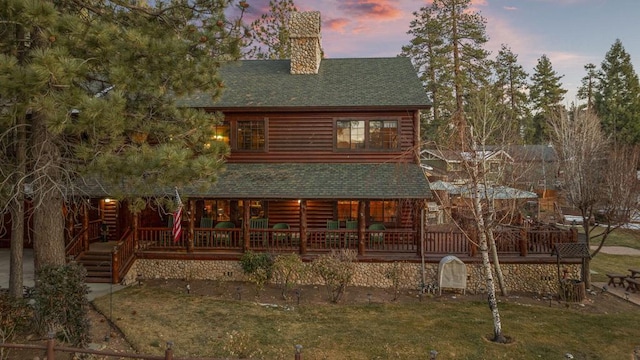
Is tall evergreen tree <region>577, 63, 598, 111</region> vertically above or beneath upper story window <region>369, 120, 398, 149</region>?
above

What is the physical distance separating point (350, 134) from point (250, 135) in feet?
15.3

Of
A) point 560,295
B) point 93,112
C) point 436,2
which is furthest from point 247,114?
point 436,2

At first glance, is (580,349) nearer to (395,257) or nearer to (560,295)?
(560,295)

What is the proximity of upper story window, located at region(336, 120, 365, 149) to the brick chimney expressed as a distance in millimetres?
4490

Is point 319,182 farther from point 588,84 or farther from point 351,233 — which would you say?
point 588,84

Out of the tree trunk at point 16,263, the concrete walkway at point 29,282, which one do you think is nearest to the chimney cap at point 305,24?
the concrete walkway at point 29,282

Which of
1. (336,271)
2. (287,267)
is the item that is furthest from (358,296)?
(287,267)

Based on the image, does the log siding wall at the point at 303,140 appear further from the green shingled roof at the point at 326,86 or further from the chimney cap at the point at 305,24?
the chimney cap at the point at 305,24

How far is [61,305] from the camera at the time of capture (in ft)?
25.8

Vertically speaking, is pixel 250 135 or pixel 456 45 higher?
pixel 456 45

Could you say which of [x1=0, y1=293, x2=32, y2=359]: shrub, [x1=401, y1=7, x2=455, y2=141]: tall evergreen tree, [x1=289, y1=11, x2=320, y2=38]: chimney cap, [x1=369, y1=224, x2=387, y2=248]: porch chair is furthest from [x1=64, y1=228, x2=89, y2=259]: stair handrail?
[x1=401, y1=7, x2=455, y2=141]: tall evergreen tree

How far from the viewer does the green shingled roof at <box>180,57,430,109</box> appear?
645 inches

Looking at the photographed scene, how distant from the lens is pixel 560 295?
1296 centimetres

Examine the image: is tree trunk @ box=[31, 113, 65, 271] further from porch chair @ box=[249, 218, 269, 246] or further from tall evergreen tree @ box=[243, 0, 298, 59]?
tall evergreen tree @ box=[243, 0, 298, 59]
